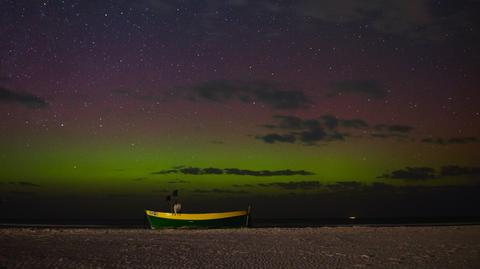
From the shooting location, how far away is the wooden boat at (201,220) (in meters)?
36.0

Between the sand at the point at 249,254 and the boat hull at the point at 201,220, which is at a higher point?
the boat hull at the point at 201,220

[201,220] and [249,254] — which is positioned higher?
[201,220]

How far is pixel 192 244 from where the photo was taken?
2230cm

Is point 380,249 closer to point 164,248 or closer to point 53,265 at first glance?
point 164,248

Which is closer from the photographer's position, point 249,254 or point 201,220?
point 249,254

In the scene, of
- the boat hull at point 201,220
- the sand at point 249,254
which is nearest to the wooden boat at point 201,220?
the boat hull at point 201,220

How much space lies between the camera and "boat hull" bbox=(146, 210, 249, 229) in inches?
1416

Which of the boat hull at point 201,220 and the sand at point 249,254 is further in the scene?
the boat hull at point 201,220

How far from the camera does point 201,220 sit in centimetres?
3594

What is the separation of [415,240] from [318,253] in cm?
856

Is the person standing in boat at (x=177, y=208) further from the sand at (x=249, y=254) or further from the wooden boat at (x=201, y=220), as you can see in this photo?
the sand at (x=249, y=254)

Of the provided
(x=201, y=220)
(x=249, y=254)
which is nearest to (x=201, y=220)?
(x=201, y=220)

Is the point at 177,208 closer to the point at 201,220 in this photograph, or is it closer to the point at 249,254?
the point at 201,220

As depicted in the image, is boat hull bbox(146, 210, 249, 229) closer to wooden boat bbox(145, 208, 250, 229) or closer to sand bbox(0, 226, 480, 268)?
wooden boat bbox(145, 208, 250, 229)
